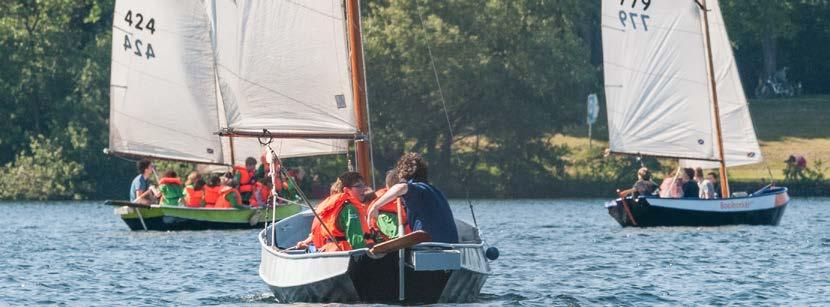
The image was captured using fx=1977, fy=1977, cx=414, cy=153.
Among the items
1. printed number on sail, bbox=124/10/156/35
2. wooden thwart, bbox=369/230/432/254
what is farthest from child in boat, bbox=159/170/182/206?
wooden thwart, bbox=369/230/432/254

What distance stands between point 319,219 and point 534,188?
53.0 meters

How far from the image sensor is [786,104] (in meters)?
89.8

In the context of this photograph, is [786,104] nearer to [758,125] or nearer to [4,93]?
[758,125]

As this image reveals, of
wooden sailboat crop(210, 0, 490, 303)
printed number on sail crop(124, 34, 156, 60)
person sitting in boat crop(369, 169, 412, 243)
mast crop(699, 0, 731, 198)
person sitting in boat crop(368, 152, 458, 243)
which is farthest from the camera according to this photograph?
printed number on sail crop(124, 34, 156, 60)

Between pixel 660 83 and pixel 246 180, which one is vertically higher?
pixel 660 83

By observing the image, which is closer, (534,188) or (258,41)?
(258,41)

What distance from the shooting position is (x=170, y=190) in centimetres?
4788

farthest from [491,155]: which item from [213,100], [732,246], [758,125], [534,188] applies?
[732,246]

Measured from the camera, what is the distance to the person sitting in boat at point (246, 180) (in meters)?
47.9

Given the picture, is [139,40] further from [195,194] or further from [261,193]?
[261,193]

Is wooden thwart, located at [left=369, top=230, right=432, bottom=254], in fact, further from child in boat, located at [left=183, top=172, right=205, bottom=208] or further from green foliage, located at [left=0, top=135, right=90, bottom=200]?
green foliage, located at [left=0, top=135, right=90, bottom=200]

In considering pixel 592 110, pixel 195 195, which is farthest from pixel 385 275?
pixel 592 110

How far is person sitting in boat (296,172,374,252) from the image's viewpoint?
24109 millimetres

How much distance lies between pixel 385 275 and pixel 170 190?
82.3 feet
